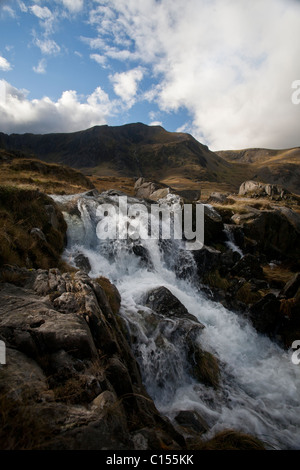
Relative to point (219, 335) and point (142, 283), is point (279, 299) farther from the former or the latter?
point (142, 283)

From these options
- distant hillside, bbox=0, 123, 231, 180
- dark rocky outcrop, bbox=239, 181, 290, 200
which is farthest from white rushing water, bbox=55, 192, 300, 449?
distant hillside, bbox=0, 123, 231, 180

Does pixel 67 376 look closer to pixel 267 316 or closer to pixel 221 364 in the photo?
pixel 221 364

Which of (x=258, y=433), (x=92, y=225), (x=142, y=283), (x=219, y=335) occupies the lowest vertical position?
(x=258, y=433)

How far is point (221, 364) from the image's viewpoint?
30.3ft

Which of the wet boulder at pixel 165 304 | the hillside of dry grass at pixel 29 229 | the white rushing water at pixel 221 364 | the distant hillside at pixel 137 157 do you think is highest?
the distant hillside at pixel 137 157

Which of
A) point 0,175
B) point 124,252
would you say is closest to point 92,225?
point 124,252

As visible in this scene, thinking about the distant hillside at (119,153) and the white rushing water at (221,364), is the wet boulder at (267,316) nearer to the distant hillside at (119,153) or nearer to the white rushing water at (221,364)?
the white rushing water at (221,364)

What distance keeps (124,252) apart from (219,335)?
7.33 meters

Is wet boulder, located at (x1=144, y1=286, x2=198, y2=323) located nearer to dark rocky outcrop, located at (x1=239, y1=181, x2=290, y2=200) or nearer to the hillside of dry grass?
the hillside of dry grass

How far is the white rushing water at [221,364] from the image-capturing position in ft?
23.4

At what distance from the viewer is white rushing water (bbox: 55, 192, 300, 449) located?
7133mm

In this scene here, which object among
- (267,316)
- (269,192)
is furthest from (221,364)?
(269,192)

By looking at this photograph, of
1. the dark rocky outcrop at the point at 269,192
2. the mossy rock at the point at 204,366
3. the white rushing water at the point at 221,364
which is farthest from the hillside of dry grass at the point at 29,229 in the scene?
the dark rocky outcrop at the point at 269,192
